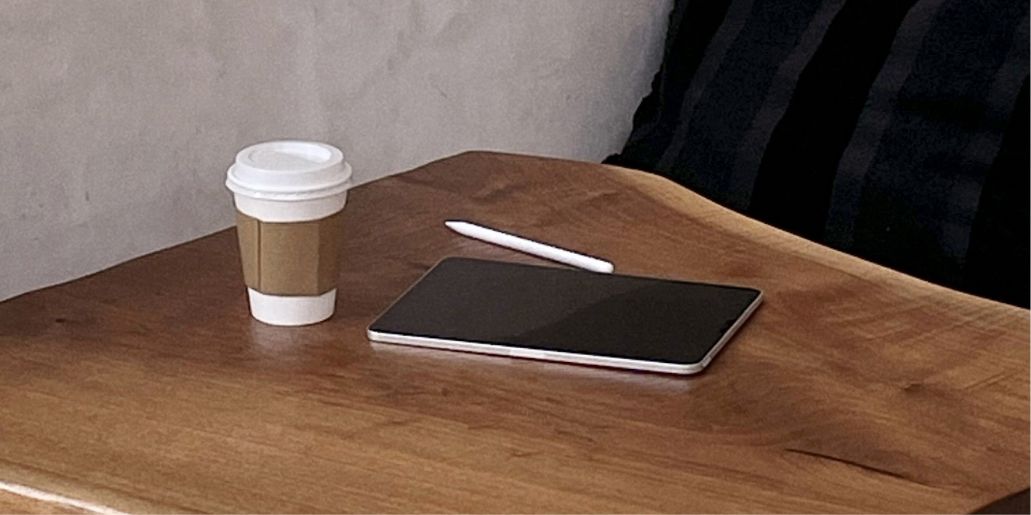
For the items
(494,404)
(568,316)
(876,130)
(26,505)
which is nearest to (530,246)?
(568,316)

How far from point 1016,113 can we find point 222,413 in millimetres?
822

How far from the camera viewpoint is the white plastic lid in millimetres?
804

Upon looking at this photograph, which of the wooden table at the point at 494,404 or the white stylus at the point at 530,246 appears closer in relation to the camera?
the wooden table at the point at 494,404

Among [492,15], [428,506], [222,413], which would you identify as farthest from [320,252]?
[492,15]


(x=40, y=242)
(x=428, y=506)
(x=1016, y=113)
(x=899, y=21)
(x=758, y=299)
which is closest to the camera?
(x=428, y=506)

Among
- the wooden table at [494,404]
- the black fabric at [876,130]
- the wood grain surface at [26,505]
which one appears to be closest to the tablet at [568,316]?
the wooden table at [494,404]

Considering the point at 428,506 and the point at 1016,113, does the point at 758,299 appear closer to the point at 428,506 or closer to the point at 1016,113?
the point at 428,506

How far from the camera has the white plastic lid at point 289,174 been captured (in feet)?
2.64

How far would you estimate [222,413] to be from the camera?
70cm

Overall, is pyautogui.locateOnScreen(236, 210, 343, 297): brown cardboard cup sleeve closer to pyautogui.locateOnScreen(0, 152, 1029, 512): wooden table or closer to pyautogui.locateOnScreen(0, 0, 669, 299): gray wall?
pyautogui.locateOnScreen(0, 152, 1029, 512): wooden table

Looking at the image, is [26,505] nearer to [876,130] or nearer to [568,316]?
[568,316]

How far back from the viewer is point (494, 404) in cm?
72

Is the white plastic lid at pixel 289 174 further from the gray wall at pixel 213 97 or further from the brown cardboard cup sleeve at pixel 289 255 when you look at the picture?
the gray wall at pixel 213 97

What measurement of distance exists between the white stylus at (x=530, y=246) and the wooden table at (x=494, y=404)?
0.04 feet
